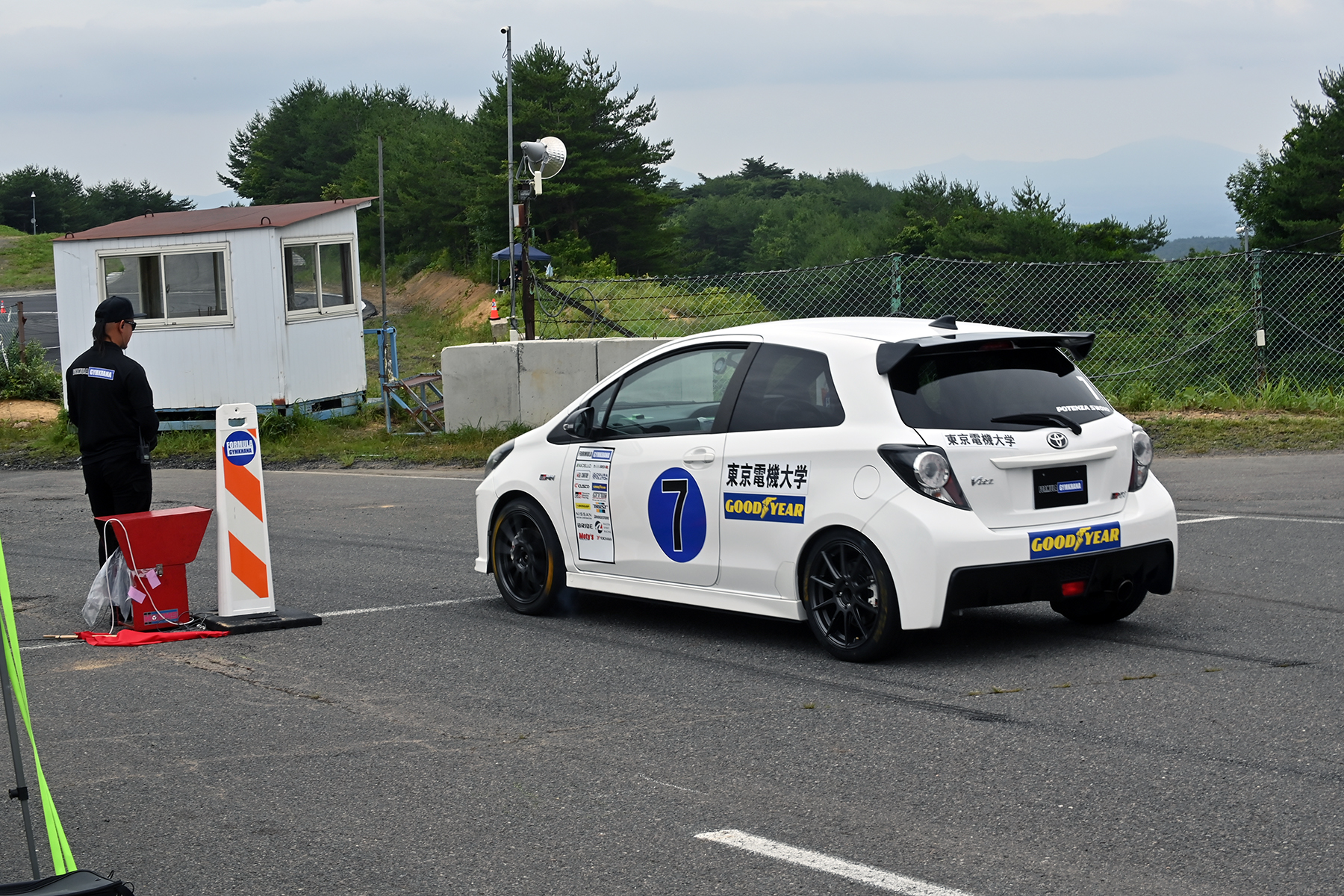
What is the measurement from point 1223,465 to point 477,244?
154ft

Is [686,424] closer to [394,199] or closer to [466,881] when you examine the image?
[466,881]

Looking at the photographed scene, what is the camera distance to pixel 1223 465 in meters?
13.8

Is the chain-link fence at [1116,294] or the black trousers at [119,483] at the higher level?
the chain-link fence at [1116,294]

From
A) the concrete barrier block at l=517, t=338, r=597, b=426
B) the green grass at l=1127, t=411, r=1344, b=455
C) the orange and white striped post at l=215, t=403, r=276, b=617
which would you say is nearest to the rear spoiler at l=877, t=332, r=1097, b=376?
the orange and white striped post at l=215, t=403, r=276, b=617

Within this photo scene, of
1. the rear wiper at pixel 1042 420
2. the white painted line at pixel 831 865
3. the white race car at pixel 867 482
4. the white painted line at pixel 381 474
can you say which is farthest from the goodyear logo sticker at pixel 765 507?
the white painted line at pixel 381 474

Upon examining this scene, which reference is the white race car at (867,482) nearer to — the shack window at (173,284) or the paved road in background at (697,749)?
the paved road in background at (697,749)

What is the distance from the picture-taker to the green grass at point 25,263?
220ft

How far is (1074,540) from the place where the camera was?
22.6ft

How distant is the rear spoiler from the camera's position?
7.01m

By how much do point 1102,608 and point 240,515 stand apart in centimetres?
474

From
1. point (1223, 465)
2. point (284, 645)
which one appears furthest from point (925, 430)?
point (1223, 465)

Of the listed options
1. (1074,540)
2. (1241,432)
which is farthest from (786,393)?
(1241,432)

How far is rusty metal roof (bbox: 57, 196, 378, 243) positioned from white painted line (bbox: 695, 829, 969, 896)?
1656cm

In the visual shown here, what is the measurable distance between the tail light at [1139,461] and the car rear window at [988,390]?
0.19 metres
